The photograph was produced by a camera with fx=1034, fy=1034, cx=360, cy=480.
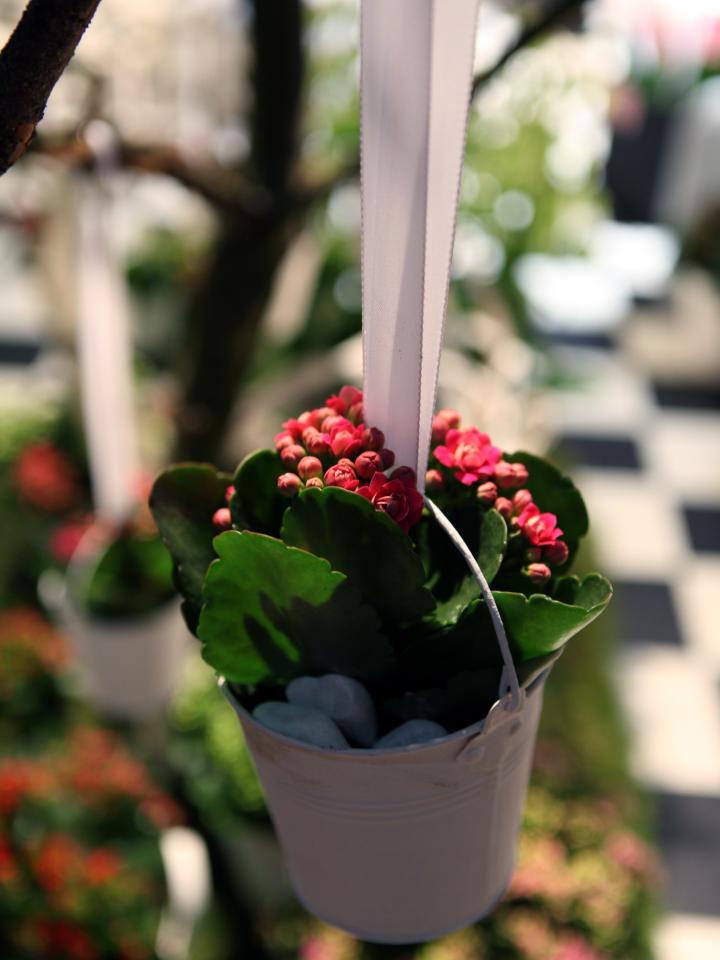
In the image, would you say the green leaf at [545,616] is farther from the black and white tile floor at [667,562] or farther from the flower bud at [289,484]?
the black and white tile floor at [667,562]

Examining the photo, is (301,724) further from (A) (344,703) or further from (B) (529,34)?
(B) (529,34)

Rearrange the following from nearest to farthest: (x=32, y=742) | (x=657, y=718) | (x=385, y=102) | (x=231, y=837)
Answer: (x=385, y=102)
(x=231, y=837)
(x=32, y=742)
(x=657, y=718)

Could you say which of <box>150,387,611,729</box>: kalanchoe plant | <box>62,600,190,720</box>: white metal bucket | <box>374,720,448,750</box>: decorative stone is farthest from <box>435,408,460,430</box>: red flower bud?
<box>62,600,190,720</box>: white metal bucket

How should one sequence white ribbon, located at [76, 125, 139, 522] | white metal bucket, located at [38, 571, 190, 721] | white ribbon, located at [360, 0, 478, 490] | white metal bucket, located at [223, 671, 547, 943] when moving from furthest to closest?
white metal bucket, located at [38, 571, 190, 721] → white ribbon, located at [76, 125, 139, 522] → white metal bucket, located at [223, 671, 547, 943] → white ribbon, located at [360, 0, 478, 490]

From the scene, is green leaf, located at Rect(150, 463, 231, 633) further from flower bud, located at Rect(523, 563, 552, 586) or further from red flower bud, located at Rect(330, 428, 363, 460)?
flower bud, located at Rect(523, 563, 552, 586)

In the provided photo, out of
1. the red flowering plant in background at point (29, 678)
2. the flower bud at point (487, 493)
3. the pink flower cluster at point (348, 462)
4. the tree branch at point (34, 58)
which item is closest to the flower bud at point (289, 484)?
the pink flower cluster at point (348, 462)

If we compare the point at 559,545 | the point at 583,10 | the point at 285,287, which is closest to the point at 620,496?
the point at 285,287

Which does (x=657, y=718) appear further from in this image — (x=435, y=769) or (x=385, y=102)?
(x=385, y=102)

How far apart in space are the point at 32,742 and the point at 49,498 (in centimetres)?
77

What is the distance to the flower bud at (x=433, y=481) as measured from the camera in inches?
28.2

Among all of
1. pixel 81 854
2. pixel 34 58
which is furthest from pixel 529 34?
pixel 81 854

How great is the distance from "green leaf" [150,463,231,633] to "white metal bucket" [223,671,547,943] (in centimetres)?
8

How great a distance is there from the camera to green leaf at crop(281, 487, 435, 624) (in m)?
0.63

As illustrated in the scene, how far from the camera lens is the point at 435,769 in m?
0.66
